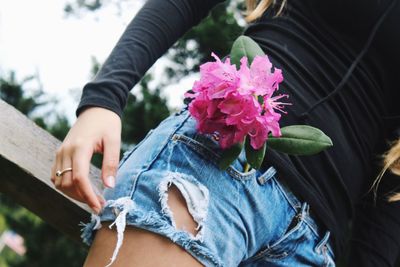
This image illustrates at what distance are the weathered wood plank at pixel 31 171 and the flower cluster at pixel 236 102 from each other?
33 centimetres

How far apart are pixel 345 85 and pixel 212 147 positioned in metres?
0.30

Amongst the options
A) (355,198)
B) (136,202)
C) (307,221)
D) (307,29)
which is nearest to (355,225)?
(355,198)

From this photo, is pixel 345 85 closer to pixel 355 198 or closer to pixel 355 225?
pixel 355 198

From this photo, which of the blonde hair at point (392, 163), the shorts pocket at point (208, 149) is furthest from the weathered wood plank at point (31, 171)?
the blonde hair at point (392, 163)

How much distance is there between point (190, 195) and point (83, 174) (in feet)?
0.54

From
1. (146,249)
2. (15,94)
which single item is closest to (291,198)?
(146,249)

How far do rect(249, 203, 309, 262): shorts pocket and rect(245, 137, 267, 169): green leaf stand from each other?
0.16 meters

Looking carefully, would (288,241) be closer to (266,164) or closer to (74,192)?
(266,164)

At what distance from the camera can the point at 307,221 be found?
975mm

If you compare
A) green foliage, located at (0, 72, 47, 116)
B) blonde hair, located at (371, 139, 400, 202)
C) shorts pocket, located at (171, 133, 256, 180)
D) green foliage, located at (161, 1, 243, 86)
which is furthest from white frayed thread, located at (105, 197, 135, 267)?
green foliage, located at (0, 72, 47, 116)

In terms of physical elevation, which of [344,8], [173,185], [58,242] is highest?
[344,8]

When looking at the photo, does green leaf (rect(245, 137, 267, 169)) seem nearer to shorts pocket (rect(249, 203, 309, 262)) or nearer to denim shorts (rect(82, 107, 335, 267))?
denim shorts (rect(82, 107, 335, 267))

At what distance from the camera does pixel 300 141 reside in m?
0.87

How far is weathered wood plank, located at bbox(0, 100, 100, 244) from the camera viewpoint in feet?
3.25
